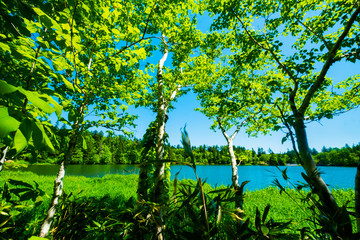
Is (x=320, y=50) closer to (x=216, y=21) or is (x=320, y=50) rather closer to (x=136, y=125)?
(x=216, y=21)

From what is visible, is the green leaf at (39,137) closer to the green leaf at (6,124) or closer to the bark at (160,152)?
the green leaf at (6,124)

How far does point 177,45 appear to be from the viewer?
4371 millimetres

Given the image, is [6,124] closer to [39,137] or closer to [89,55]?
[39,137]

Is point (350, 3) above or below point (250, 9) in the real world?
below

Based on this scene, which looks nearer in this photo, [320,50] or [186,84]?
[320,50]

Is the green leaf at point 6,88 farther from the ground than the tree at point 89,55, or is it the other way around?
the tree at point 89,55

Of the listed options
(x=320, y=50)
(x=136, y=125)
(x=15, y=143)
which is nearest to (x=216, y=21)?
(x=320, y=50)

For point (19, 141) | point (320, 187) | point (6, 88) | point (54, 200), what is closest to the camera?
point (6, 88)

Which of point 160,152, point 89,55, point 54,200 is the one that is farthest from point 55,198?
point 89,55

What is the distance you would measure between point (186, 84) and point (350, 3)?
5308 mm

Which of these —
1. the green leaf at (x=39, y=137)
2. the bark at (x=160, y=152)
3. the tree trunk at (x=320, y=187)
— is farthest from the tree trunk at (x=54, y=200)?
the tree trunk at (x=320, y=187)

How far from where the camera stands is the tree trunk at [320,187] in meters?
1.00

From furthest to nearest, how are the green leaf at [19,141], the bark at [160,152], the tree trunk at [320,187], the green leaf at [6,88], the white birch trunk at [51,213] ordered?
1. the white birch trunk at [51,213]
2. the bark at [160,152]
3. the tree trunk at [320,187]
4. the green leaf at [19,141]
5. the green leaf at [6,88]

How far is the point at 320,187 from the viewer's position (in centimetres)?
157
